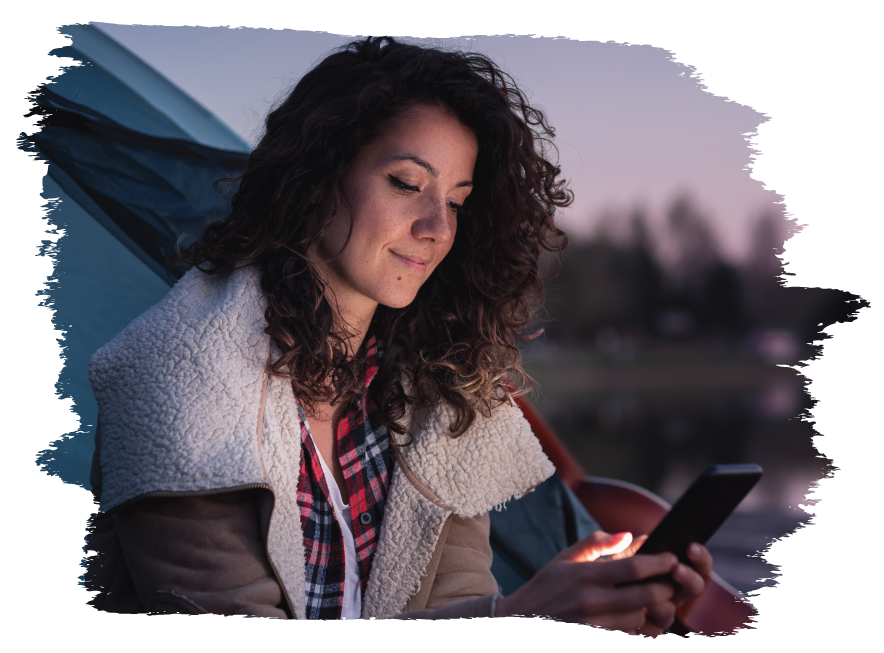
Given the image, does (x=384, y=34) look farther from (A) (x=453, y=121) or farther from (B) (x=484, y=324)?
→ (B) (x=484, y=324)

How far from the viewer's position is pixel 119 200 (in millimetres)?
1318

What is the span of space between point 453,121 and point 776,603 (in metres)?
0.87

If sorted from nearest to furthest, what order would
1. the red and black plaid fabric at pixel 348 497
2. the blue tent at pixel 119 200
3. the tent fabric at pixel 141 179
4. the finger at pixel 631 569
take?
the finger at pixel 631 569
the red and black plaid fabric at pixel 348 497
the blue tent at pixel 119 200
the tent fabric at pixel 141 179

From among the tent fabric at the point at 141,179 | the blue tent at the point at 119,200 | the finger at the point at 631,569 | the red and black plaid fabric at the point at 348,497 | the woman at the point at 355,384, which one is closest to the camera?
the finger at the point at 631,569

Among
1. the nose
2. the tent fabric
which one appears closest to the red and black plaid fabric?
the nose

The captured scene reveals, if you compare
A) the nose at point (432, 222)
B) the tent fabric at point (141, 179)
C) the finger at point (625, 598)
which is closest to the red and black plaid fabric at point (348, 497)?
the nose at point (432, 222)

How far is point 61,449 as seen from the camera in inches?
39.9

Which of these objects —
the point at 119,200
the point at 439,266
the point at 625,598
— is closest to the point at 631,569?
the point at 625,598

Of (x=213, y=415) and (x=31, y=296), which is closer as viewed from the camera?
(x=213, y=415)

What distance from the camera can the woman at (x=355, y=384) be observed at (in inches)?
31.4

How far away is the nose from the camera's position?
945 millimetres

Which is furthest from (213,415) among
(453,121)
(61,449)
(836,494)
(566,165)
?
(836,494)

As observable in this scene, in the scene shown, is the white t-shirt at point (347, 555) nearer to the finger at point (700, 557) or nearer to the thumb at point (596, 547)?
the thumb at point (596, 547)

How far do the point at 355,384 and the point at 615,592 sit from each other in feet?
1.64
